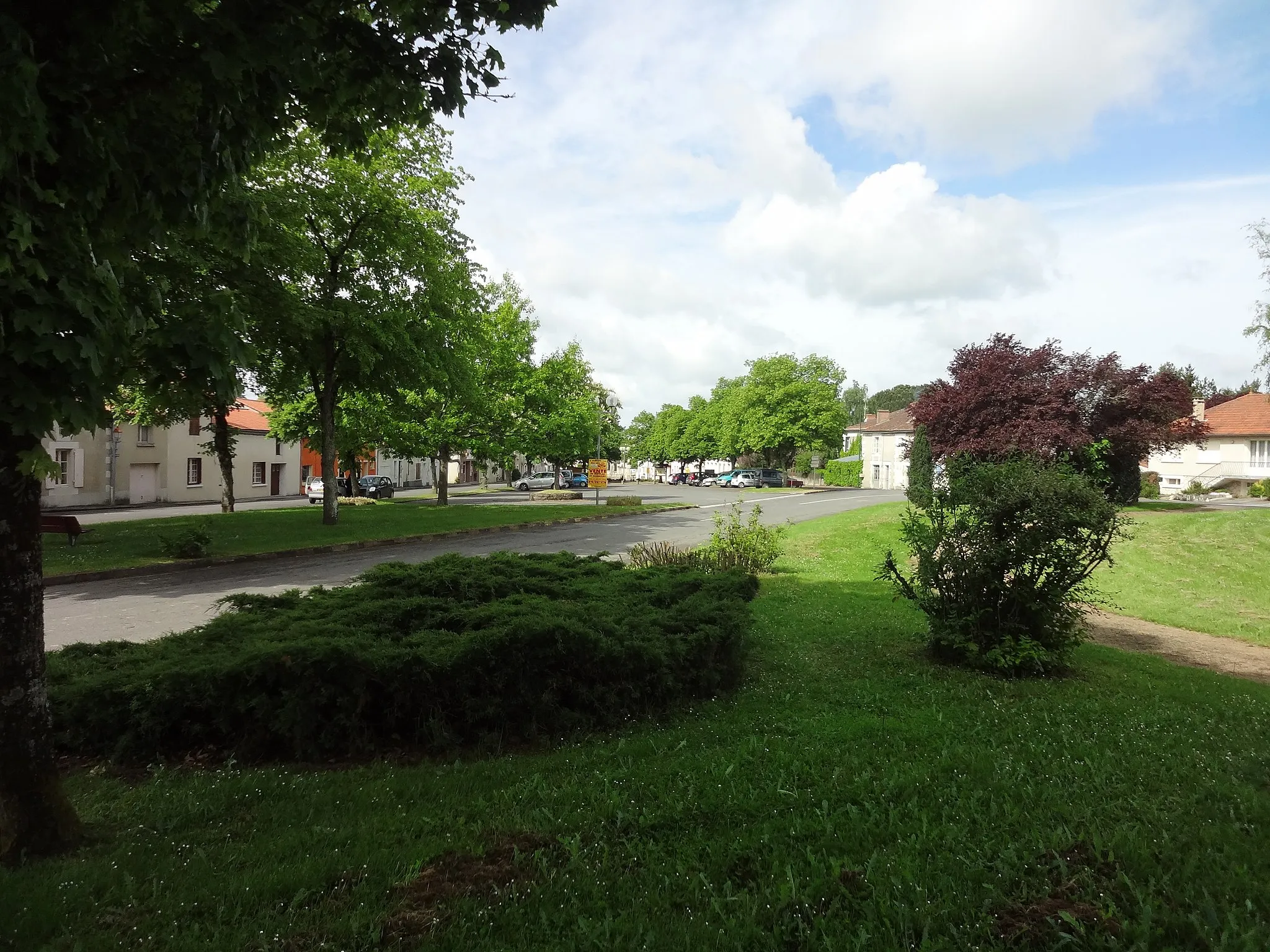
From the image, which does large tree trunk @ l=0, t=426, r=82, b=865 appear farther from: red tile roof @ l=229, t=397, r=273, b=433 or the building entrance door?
red tile roof @ l=229, t=397, r=273, b=433

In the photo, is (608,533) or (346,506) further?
(346,506)

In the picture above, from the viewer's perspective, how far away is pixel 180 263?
12.3 meters

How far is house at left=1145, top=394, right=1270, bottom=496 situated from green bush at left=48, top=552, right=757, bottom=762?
187 ft

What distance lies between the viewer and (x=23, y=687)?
3.25m

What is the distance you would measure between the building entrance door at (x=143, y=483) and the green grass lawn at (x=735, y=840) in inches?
1617

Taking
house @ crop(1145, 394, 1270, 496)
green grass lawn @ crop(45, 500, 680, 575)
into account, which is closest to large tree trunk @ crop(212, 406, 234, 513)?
green grass lawn @ crop(45, 500, 680, 575)

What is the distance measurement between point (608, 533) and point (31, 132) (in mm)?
20184

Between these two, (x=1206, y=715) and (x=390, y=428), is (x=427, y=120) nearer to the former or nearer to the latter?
(x=1206, y=715)

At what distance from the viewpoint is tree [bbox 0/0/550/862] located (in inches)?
114

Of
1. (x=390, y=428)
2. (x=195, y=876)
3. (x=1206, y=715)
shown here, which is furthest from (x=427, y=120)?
(x=390, y=428)

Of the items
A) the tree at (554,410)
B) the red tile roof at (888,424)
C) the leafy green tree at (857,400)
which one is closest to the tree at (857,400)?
the leafy green tree at (857,400)

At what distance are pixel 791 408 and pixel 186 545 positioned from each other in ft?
193

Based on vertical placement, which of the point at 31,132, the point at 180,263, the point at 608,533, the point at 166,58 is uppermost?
the point at 180,263

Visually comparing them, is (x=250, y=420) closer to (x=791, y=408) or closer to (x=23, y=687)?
(x=791, y=408)
